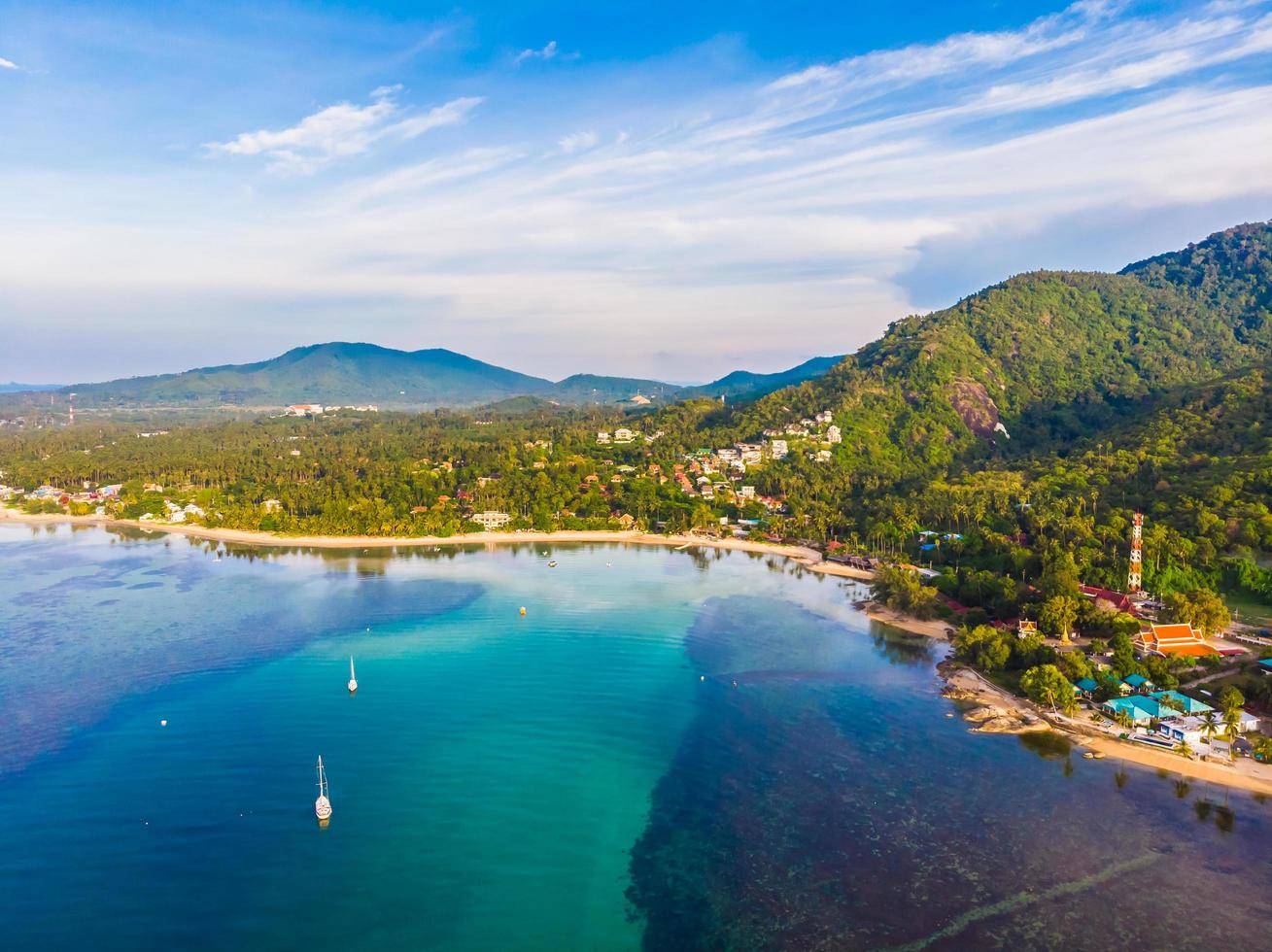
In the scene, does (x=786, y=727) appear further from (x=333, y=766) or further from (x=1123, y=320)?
(x=1123, y=320)

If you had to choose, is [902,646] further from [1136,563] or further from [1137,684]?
[1136,563]

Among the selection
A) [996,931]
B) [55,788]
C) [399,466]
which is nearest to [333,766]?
[55,788]

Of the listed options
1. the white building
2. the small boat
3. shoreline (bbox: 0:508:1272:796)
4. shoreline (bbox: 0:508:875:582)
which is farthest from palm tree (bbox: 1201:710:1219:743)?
the white building

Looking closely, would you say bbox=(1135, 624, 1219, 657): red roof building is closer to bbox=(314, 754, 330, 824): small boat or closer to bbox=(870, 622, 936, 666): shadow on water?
bbox=(870, 622, 936, 666): shadow on water

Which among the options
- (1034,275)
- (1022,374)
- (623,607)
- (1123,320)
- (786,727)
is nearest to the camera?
(786,727)

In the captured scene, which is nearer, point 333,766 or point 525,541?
point 333,766

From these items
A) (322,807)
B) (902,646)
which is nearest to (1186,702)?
(902,646)

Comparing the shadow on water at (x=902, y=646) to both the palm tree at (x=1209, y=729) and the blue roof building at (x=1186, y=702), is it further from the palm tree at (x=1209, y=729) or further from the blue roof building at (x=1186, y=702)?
the palm tree at (x=1209, y=729)
